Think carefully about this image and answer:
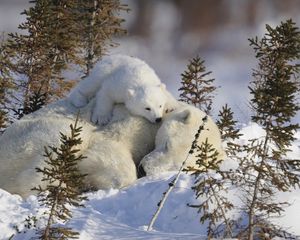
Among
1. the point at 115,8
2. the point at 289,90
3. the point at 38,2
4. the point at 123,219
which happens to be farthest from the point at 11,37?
the point at 289,90

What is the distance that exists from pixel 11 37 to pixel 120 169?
432 inches

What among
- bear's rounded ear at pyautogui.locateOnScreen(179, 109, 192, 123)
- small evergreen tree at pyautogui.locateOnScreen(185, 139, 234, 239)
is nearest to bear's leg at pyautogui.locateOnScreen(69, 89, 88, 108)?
bear's rounded ear at pyautogui.locateOnScreen(179, 109, 192, 123)

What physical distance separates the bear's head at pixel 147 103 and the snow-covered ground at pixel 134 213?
4.92 ft

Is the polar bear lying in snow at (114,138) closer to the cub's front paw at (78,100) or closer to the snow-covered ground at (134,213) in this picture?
the cub's front paw at (78,100)

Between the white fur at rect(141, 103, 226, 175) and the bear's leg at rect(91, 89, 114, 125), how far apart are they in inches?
52.1

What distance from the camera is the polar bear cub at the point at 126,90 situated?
11.3m

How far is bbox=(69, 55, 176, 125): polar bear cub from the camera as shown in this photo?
11.3 m

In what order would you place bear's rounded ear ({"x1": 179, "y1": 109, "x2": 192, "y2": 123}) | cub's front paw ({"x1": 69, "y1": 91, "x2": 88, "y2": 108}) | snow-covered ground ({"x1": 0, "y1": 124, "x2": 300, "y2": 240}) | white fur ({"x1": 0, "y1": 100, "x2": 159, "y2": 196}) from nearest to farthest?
snow-covered ground ({"x1": 0, "y1": 124, "x2": 300, "y2": 240}) → white fur ({"x1": 0, "y1": 100, "x2": 159, "y2": 196}) → bear's rounded ear ({"x1": 179, "y1": 109, "x2": 192, "y2": 123}) → cub's front paw ({"x1": 69, "y1": 91, "x2": 88, "y2": 108})

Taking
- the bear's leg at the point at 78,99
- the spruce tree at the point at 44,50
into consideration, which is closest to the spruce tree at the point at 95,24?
the spruce tree at the point at 44,50

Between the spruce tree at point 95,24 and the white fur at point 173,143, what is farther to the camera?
the spruce tree at point 95,24

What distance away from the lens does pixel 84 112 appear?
457 inches

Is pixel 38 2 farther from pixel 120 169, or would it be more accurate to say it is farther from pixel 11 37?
pixel 120 169

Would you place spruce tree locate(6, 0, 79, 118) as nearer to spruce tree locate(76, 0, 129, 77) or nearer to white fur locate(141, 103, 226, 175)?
spruce tree locate(76, 0, 129, 77)

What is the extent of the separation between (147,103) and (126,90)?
1.89 feet
